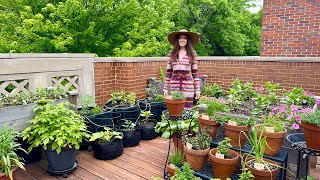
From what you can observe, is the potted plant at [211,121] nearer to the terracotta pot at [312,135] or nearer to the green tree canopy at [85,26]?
the terracotta pot at [312,135]

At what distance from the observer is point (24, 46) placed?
271 inches

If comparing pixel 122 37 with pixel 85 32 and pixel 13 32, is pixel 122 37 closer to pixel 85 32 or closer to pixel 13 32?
pixel 85 32

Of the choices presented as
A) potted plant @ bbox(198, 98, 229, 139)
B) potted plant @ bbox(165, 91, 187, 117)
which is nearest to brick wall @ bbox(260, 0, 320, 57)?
potted plant @ bbox(198, 98, 229, 139)

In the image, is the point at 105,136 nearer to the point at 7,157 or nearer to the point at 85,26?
the point at 7,157

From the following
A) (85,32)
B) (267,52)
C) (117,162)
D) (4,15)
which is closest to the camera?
(117,162)

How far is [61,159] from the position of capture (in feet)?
Result: 9.00

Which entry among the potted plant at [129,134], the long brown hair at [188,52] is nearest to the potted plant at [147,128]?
the potted plant at [129,134]

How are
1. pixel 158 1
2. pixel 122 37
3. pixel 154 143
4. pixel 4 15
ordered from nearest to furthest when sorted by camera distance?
1. pixel 154 143
2. pixel 4 15
3. pixel 122 37
4. pixel 158 1

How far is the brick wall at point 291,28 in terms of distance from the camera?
16.8 feet

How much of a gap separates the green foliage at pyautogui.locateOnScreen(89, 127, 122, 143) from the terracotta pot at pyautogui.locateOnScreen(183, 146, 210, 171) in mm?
1117

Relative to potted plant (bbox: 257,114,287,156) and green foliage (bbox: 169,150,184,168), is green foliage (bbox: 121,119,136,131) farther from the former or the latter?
potted plant (bbox: 257,114,287,156)

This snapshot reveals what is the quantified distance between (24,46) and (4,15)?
4.10ft

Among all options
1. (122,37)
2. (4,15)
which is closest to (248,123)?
(122,37)

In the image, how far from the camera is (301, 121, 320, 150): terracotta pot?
6.54 ft
